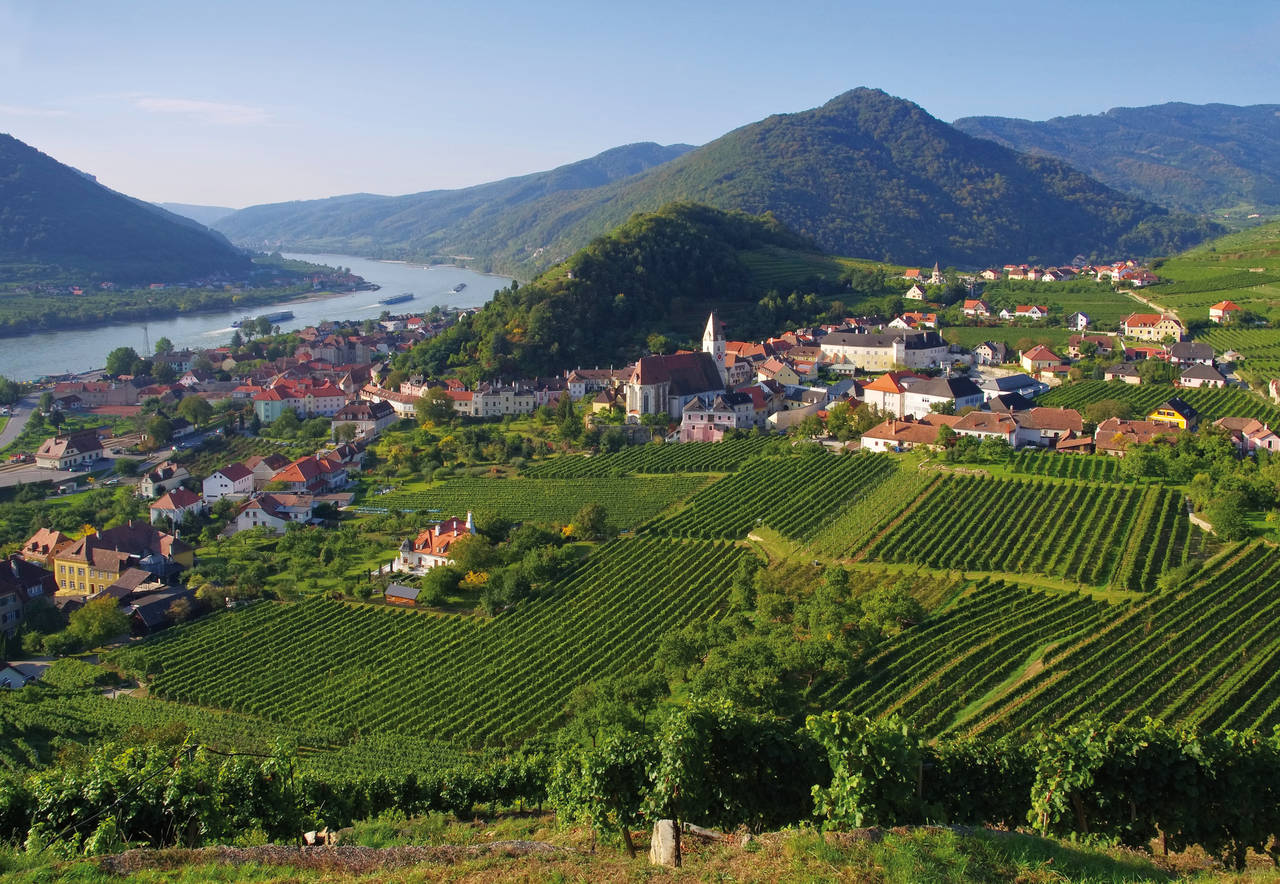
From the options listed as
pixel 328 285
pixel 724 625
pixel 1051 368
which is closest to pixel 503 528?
pixel 724 625

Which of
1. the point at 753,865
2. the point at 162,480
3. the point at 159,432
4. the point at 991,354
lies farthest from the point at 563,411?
the point at 753,865

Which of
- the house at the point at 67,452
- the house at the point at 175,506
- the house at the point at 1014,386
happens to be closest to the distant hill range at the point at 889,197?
the house at the point at 1014,386

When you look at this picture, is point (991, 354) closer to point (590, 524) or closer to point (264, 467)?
point (590, 524)

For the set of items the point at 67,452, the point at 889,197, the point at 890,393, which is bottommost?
the point at 67,452

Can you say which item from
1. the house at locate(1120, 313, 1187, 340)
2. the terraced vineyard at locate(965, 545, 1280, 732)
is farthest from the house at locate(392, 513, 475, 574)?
the house at locate(1120, 313, 1187, 340)

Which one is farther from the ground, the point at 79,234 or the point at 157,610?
the point at 79,234

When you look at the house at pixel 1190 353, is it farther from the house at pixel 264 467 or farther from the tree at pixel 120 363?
the tree at pixel 120 363
